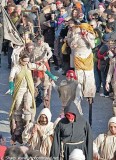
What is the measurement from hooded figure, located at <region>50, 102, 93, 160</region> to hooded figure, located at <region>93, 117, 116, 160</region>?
13 cm

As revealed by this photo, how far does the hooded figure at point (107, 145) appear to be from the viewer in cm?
1332

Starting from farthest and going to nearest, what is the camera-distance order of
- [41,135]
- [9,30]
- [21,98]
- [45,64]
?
[9,30]
[45,64]
[21,98]
[41,135]

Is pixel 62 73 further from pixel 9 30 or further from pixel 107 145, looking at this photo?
pixel 107 145

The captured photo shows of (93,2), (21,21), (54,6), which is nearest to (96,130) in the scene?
(21,21)

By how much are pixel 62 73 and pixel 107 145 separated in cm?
816

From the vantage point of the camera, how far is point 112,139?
13336mm

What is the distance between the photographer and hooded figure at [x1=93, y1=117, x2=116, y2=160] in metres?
Result: 13.3

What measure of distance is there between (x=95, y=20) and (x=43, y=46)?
Result: 2609 mm

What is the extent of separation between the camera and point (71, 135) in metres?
13.4

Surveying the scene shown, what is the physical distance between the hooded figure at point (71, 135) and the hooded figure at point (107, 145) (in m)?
0.13

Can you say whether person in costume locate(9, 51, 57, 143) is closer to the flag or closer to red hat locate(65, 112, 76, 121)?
red hat locate(65, 112, 76, 121)

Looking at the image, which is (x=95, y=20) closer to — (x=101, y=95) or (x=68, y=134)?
(x=101, y=95)

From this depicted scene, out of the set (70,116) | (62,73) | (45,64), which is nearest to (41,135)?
(70,116)

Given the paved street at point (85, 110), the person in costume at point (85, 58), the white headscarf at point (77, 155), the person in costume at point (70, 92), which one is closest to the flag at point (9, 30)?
the paved street at point (85, 110)
